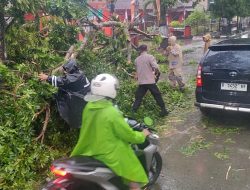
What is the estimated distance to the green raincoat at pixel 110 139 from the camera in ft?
11.0

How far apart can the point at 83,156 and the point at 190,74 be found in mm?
9339

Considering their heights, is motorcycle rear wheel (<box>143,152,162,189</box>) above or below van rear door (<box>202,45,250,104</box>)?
below

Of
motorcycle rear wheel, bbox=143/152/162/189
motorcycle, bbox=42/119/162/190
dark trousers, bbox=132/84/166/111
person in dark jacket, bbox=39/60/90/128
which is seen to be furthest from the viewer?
dark trousers, bbox=132/84/166/111

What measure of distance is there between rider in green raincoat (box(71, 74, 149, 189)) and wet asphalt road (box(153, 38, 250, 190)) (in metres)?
1.64

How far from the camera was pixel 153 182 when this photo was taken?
16.0 feet

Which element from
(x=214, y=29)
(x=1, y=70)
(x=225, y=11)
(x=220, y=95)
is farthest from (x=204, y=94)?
(x=214, y=29)

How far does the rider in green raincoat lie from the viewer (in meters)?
3.34

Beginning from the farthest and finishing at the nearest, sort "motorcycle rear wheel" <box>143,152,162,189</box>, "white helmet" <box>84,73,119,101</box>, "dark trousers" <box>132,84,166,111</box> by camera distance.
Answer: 1. "dark trousers" <box>132,84,166,111</box>
2. "motorcycle rear wheel" <box>143,152,162,189</box>
3. "white helmet" <box>84,73,119,101</box>

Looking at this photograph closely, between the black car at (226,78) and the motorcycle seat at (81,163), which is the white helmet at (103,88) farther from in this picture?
the black car at (226,78)

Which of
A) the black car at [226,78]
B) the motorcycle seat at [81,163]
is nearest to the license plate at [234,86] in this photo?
the black car at [226,78]

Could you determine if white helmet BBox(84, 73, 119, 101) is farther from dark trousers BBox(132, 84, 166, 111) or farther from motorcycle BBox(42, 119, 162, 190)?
dark trousers BBox(132, 84, 166, 111)

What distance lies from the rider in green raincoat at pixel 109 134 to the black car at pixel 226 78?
355cm

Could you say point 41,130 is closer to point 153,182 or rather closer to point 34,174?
point 34,174

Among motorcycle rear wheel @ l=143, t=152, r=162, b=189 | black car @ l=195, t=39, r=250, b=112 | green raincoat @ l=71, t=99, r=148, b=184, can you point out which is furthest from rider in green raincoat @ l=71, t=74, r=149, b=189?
black car @ l=195, t=39, r=250, b=112
